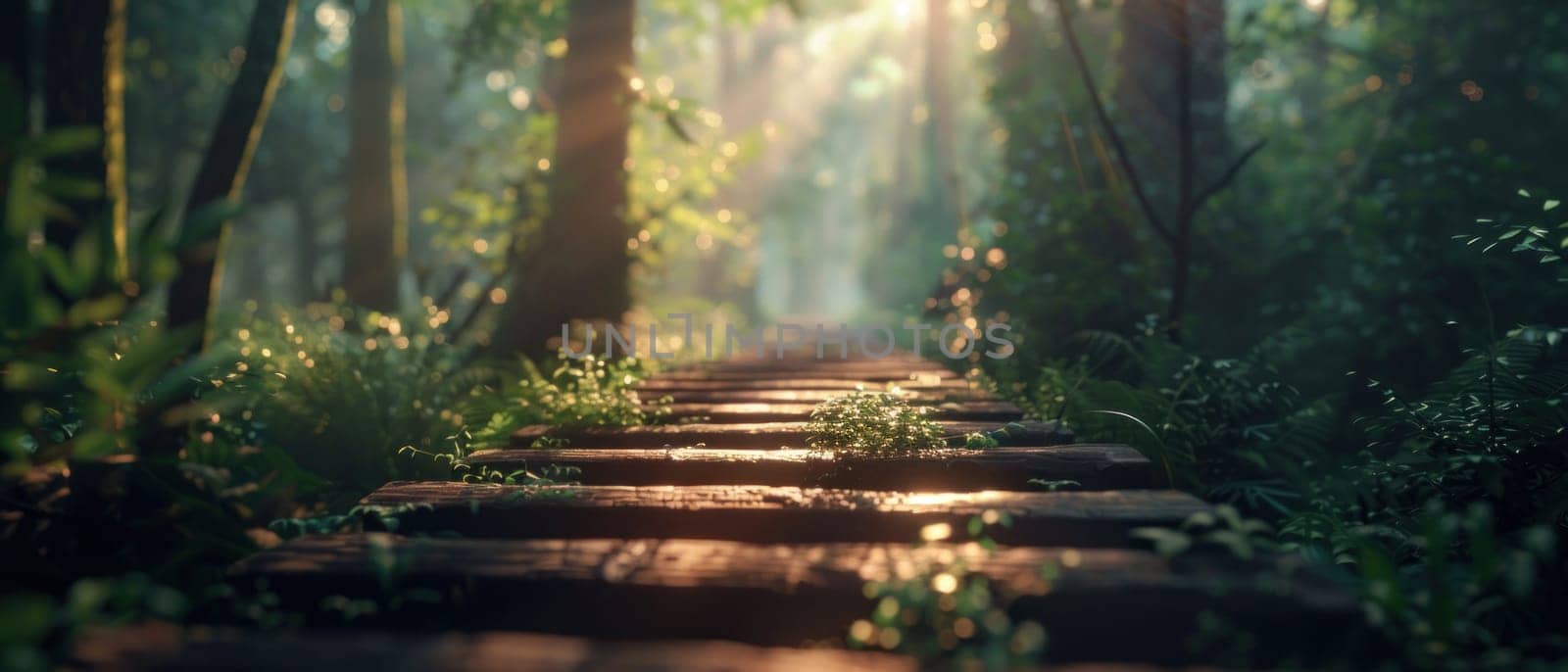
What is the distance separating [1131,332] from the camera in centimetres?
643

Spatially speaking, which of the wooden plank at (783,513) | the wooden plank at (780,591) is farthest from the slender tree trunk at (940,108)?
the wooden plank at (780,591)

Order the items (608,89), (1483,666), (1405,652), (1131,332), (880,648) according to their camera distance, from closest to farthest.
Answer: (1483,666), (1405,652), (880,648), (1131,332), (608,89)

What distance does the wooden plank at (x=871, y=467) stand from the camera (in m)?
3.25

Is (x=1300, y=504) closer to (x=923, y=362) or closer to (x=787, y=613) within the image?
(x=787, y=613)

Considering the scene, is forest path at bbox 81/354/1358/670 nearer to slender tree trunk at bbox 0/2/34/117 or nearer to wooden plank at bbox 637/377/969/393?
wooden plank at bbox 637/377/969/393

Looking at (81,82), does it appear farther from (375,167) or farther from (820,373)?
(375,167)

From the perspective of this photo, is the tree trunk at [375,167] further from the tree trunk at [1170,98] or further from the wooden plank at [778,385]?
the tree trunk at [1170,98]

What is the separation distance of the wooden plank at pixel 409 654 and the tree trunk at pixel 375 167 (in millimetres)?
9681

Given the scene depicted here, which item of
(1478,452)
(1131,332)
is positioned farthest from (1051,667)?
(1131,332)

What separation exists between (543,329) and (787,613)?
18.7 feet

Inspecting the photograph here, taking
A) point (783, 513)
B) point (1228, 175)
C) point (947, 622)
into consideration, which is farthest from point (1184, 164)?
point (947, 622)

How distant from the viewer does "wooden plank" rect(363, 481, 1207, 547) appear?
2688 millimetres

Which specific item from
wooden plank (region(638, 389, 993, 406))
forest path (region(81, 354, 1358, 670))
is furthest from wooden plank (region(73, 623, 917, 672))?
wooden plank (region(638, 389, 993, 406))

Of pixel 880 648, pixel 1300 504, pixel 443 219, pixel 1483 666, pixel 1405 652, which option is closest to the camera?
pixel 1483 666
